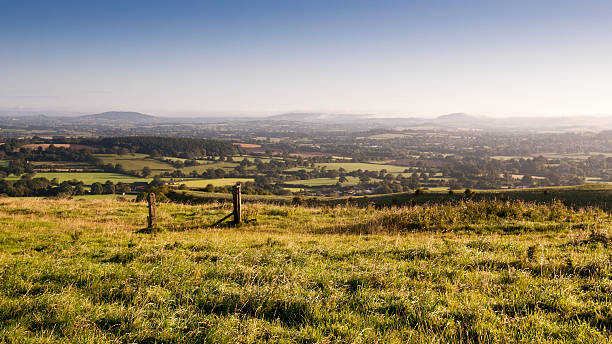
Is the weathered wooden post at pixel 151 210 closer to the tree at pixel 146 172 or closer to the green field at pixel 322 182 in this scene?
the green field at pixel 322 182

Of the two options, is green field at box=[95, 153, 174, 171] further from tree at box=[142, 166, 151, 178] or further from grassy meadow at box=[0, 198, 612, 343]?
grassy meadow at box=[0, 198, 612, 343]

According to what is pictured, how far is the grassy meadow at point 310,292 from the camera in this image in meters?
4.14

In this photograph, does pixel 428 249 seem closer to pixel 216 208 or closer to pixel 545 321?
pixel 545 321

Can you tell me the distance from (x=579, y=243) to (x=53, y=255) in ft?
48.0

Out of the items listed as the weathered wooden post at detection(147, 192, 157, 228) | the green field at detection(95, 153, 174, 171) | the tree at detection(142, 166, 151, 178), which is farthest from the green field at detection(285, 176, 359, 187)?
the weathered wooden post at detection(147, 192, 157, 228)

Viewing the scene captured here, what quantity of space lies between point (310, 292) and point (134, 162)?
106 m

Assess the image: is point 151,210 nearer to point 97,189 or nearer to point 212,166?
point 97,189

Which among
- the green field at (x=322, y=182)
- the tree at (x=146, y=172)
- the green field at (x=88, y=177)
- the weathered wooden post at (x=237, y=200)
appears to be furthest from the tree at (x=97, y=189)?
the weathered wooden post at (x=237, y=200)

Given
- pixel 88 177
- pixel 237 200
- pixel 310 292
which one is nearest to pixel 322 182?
pixel 88 177

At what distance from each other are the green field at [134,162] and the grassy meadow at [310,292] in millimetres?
88158

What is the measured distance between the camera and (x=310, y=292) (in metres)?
5.38

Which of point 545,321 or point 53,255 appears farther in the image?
point 53,255

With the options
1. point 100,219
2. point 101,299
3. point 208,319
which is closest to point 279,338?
point 208,319

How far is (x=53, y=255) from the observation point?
337 inches
